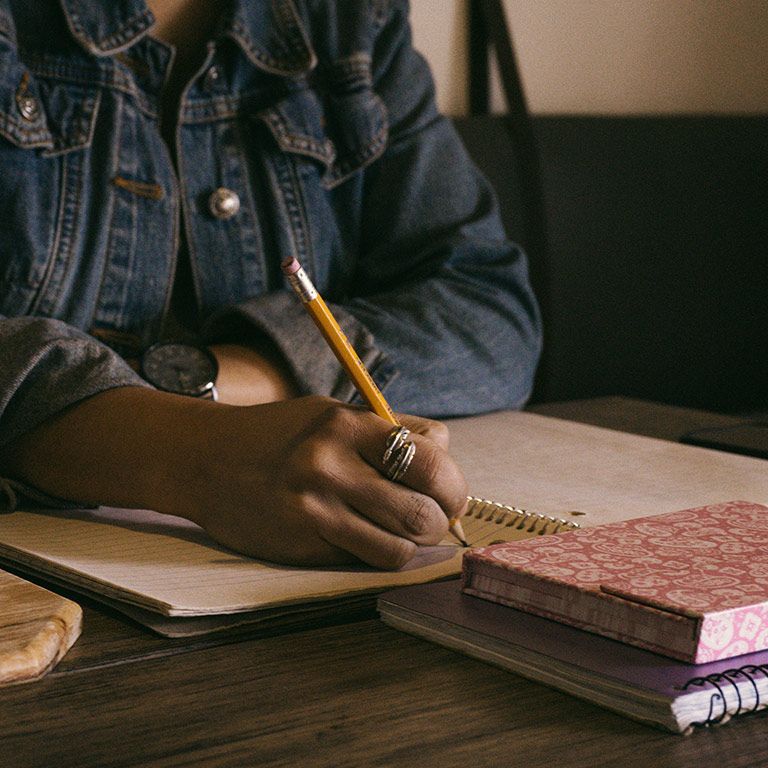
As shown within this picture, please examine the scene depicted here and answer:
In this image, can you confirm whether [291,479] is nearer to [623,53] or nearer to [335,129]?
[335,129]

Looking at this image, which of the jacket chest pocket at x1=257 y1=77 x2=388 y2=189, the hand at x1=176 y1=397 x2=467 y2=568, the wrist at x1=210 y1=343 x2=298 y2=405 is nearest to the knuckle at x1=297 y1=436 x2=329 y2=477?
the hand at x1=176 y1=397 x2=467 y2=568

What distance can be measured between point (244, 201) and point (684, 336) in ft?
3.56

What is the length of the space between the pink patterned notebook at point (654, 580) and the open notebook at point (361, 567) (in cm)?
7

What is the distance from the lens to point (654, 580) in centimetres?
49

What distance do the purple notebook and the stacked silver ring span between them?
0.25 feet

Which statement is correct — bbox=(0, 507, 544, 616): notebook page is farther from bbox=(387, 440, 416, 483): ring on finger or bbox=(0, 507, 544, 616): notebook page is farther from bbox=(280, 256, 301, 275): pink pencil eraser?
bbox=(280, 256, 301, 275): pink pencil eraser

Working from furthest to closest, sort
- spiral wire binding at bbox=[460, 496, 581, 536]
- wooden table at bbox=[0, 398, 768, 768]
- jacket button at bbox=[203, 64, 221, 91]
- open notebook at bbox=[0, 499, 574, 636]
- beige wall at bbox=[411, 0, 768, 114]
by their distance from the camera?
1. beige wall at bbox=[411, 0, 768, 114]
2. jacket button at bbox=[203, 64, 221, 91]
3. spiral wire binding at bbox=[460, 496, 581, 536]
4. open notebook at bbox=[0, 499, 574, 636]
5. wooden table at bbox=[0, 398, 768, 768]

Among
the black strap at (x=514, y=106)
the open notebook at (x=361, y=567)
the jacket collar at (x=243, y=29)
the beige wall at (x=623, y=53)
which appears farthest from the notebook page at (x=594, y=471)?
the beige wall at (x=623, y=53)

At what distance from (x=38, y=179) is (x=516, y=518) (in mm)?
605

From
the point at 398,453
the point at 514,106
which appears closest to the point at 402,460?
the point at 398,453

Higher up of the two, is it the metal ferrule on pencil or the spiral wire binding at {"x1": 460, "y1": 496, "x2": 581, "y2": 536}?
the metal ferrule on pencil

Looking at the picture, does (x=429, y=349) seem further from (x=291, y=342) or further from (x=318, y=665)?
(x=318, y=665)

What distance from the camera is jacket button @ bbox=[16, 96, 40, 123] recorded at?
1.03 meters

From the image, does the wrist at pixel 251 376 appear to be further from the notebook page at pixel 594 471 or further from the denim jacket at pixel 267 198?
the notebook page at pixel 594 471
